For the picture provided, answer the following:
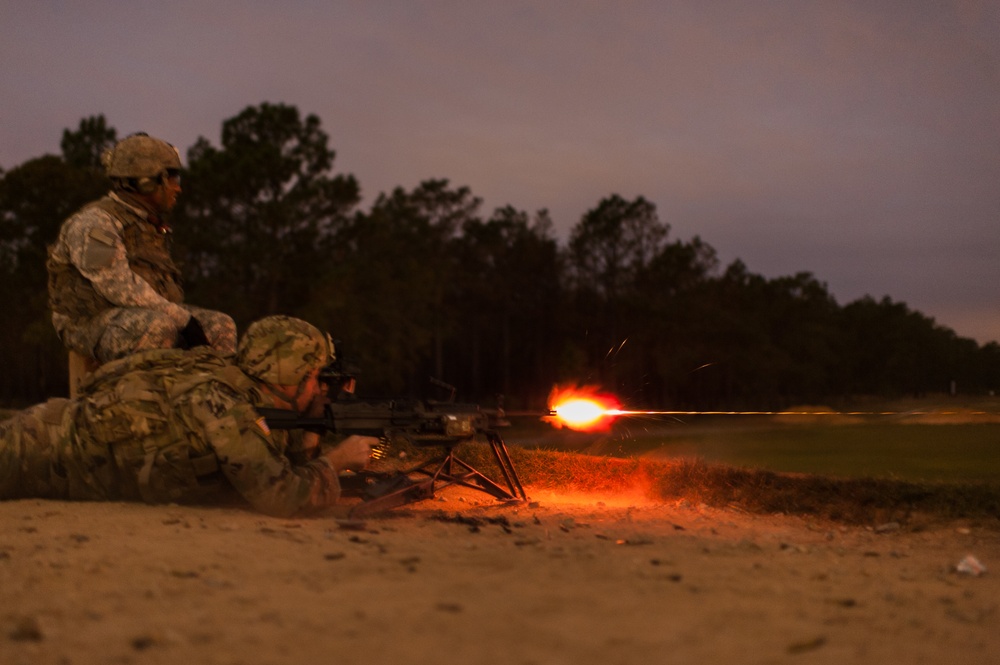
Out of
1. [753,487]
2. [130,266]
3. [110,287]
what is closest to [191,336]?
[110,287]

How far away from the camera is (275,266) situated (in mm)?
26828

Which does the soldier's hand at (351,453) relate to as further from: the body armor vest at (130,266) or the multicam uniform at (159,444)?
the body armor vest at (130,266)

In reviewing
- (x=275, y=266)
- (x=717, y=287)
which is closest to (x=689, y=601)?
(x=275, y=266)

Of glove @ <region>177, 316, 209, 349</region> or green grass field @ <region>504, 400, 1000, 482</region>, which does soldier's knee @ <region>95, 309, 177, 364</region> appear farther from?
green grass field @ <region>504, 400, 1000, 482</region>

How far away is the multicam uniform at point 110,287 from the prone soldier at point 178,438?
598 mm

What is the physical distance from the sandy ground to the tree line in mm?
15220

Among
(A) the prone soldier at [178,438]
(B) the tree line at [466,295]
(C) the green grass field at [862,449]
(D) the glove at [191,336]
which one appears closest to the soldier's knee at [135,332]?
(D) the glove at [191,336]

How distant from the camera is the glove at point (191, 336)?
7066 mm

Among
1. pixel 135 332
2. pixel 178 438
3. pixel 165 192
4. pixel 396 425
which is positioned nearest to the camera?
pixel 178 438

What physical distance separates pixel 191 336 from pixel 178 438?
4.64ft

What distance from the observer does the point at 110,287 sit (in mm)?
6785

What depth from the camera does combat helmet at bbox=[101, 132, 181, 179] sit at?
287 inches

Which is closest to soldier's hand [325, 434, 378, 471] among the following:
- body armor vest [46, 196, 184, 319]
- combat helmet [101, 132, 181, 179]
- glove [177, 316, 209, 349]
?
glove [177, 316, 209, 349]

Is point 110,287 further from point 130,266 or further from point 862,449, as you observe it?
point 862,449
